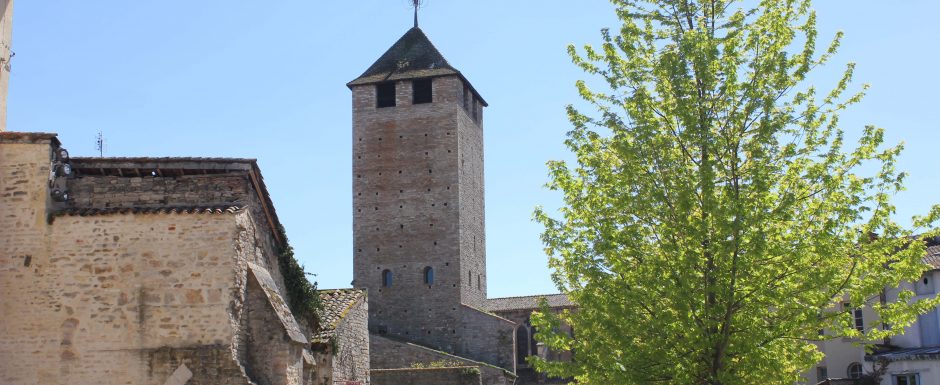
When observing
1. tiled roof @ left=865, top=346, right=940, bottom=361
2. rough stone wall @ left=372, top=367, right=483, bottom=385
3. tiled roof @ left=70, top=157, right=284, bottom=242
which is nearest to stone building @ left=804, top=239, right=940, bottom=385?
tiled roof @ left=865, top=346, right=940, bottom=361

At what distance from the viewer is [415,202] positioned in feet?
187

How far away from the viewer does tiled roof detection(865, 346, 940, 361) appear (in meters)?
32.4

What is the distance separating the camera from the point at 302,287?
20609mm

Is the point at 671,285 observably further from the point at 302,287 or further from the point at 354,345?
the point at 354,345

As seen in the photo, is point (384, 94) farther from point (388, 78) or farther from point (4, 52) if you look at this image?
point (4, 52)

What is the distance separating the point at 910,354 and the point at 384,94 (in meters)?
32.1

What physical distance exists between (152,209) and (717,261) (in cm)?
838

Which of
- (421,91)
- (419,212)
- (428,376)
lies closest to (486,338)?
(419,212)

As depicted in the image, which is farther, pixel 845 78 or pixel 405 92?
pixel 405 92

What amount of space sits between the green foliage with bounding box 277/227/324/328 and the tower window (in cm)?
3761

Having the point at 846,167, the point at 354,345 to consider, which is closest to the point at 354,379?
the point at 354,345

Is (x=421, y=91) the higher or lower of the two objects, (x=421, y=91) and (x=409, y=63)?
the lower

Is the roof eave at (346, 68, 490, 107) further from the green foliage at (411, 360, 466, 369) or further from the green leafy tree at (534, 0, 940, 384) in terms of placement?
the green leafy tree at (534, 0, 940, 384)

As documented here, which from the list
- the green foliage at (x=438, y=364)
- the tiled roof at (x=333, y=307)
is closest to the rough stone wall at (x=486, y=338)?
the green foliage at (x=438, y=364)
